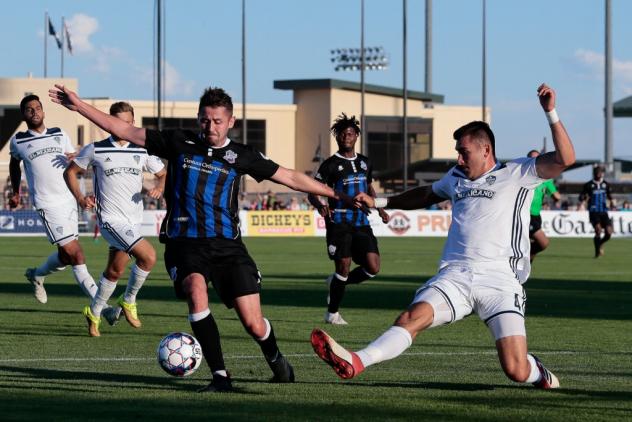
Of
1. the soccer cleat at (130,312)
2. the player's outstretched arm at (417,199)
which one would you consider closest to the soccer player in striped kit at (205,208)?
the player's outstretched arm at (417,199)

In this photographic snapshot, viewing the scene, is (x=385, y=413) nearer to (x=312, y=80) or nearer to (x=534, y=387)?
(x=534, y=387)

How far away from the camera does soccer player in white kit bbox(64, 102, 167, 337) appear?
517 inches

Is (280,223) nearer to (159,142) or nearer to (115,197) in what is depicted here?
(115,197)

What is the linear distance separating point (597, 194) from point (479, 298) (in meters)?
25.5

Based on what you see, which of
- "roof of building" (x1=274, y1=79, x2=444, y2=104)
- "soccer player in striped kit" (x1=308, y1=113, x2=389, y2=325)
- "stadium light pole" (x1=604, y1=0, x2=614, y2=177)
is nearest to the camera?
"soccer player in striped kit" (x1=308, y1=113, x2=389, y2=325)

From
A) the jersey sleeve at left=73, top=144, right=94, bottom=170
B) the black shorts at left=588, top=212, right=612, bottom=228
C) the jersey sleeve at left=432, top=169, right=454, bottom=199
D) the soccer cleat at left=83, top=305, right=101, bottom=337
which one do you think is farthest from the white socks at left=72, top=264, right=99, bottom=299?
the black shorts at left=588, top=212, right=612, bottom=228

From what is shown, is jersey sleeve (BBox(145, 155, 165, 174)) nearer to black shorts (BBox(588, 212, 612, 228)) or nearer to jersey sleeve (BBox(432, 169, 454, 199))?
jersey sleeve (BBox(432, 169, 454, 199))

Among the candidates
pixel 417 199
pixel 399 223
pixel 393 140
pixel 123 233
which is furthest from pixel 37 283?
pixel 393 140

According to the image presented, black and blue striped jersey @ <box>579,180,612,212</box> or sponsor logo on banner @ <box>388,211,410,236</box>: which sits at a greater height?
black and blue striped jersey @ <box>579,180,612,212</box>

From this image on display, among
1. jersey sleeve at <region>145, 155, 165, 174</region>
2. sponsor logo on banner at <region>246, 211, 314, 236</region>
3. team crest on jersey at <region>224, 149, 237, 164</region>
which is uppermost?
team crest on jersey at <region>224, 149, 237, 164</region>

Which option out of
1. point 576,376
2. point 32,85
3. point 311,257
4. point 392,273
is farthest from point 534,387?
point 32,85

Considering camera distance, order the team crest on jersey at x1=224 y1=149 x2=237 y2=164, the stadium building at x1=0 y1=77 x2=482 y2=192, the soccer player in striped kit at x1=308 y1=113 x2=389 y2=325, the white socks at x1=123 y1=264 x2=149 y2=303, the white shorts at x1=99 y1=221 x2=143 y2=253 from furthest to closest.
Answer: the stadium building at x1=0 y1=77 x2=482 y2=192
the soccer player in striped kit at x1=308 y1=113 x2=389 y2=325
the white socks at x1=123 y1=264 x2=149 y2=303
the white shorts at x1=99 y1=221 x2=143 y2=253
the team crest on jersey at x1=224 y1=149 x2=237 y2=164

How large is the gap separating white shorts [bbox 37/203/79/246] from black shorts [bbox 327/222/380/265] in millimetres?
2798

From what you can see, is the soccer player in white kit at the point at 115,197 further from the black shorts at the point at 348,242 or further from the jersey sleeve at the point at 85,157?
the black shorts at the point at 348,242
